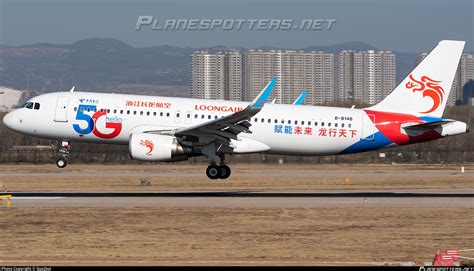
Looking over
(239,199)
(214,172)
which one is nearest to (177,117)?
(214,172)

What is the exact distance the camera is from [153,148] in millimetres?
41000

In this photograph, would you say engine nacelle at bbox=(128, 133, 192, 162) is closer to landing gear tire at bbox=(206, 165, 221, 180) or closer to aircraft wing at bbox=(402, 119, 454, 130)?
landing gear tire at bbox=(206, 165, 221, 180)

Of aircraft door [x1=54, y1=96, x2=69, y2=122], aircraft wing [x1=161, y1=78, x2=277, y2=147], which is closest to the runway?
aircraft wing [x1=161, y1=78, x2=277, y2=147]

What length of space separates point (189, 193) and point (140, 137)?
135 inches

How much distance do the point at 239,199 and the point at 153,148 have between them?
5.37 m

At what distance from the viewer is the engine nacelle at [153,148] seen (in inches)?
1614

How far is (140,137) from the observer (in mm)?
41250

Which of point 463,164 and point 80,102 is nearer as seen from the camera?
point 80,102

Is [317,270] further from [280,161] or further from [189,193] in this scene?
[280,161]

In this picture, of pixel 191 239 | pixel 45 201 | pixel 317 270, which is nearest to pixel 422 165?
pixel 45 201

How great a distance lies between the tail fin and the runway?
16.8 feet

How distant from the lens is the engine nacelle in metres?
41.0

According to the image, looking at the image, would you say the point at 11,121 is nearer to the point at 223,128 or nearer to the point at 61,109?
the point at 61,109

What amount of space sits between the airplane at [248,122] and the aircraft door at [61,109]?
0.05 m
